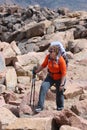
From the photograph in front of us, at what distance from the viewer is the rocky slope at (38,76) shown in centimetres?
1316

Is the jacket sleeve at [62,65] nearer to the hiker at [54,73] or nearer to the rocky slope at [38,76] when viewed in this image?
the hiker at [54,73]

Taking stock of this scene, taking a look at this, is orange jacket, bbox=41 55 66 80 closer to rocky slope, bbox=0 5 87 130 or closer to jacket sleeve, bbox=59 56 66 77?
jacket sleeve, bbox=59 56 66 77

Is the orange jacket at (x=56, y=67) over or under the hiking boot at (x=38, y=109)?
over

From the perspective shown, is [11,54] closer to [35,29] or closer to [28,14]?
[35,29]

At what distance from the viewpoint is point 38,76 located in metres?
24.8

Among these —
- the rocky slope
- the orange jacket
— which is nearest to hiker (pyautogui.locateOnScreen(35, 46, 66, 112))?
the orange jacket

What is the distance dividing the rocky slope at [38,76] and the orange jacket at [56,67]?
4.17 ft

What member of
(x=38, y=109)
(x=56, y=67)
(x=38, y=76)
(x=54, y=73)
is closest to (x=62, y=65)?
(x=56, y=67)

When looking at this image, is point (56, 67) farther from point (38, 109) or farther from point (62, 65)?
point (38, 109)

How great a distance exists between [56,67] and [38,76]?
29.9ft

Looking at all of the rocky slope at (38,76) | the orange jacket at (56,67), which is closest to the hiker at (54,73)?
the orange jacket at (56,67)

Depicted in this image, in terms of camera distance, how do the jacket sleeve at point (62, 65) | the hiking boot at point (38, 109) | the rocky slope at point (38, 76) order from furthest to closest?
the hiking boot at point (38, 109), the jacket sleeve at point (62, 65), the rocky slope at point (38, 76)

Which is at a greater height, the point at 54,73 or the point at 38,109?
the point at 54,73

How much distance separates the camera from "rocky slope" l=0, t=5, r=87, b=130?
13.2 metres
